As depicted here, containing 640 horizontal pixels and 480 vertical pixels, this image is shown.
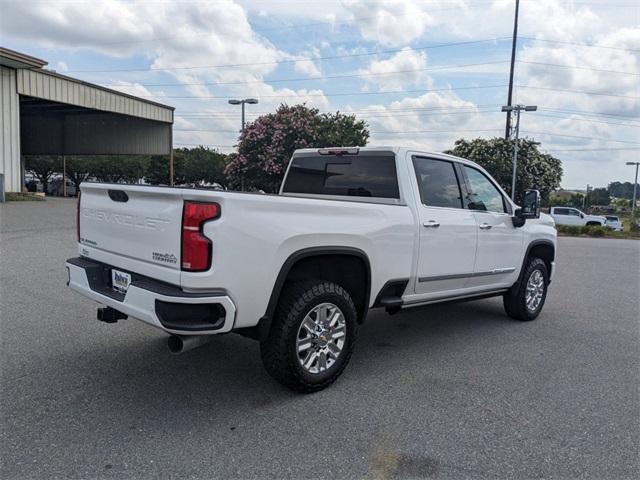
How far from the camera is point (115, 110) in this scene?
29953 mm

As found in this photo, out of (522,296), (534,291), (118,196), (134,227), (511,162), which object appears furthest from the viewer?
(511,162)

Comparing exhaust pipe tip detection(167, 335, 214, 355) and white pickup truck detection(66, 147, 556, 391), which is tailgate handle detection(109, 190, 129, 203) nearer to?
white pickup truck detection(66, 147, 556, 391)

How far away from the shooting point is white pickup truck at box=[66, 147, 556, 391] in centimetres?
332

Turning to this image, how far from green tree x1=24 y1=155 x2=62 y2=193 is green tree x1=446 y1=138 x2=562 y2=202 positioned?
45503 mm

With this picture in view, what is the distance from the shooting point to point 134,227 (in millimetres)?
3719

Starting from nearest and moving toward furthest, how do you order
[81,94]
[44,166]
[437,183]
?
1. [437,183]
2. [81,94]
3. [44,166]

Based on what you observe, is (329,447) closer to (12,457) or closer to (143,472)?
(143,472)

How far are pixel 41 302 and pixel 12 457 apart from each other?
12.3 feet

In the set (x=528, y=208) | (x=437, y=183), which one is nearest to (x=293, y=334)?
(x=437, y=183)

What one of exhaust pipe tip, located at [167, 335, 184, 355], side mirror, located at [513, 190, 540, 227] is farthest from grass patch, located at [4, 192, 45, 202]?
exhaust pipe tip, located at [167, 335, 184, 355]

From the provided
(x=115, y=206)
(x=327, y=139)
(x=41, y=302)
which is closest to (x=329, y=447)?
(x=115, y=206)

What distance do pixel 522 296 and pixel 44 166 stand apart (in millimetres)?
64727

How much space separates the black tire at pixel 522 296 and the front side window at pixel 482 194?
895 millimetres

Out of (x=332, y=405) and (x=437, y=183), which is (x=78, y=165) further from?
(x=332, y=405)
